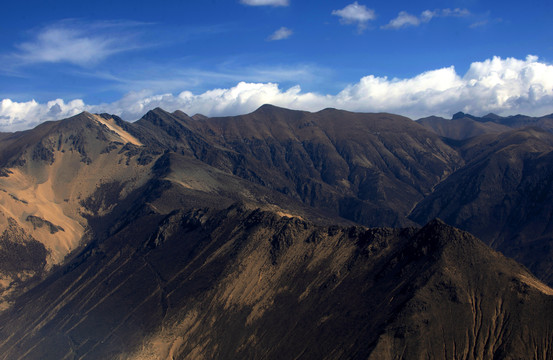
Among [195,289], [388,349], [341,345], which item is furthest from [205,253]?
[388,349]

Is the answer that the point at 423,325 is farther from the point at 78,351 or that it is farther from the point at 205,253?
the point at 78,351

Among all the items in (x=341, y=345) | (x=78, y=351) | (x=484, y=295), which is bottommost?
(x=78, y=351)

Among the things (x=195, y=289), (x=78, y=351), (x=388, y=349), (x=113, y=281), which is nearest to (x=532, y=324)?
(x=388, y=349)

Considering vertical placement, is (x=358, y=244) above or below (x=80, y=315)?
above

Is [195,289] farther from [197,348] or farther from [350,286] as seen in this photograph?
[350,286]

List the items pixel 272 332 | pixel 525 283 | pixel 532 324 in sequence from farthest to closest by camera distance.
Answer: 1. pixel 272 332
2. pixel 525 283
3. pixel 532 324

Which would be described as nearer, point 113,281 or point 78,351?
point 78,351

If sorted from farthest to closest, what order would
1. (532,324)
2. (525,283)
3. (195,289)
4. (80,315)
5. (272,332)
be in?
(80,315) → (195,289) → (272,332) → (525,283) → (532,324)

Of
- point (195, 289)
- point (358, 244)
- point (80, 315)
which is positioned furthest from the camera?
point (80, 315)

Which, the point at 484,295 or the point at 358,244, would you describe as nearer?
the point at 484,295
